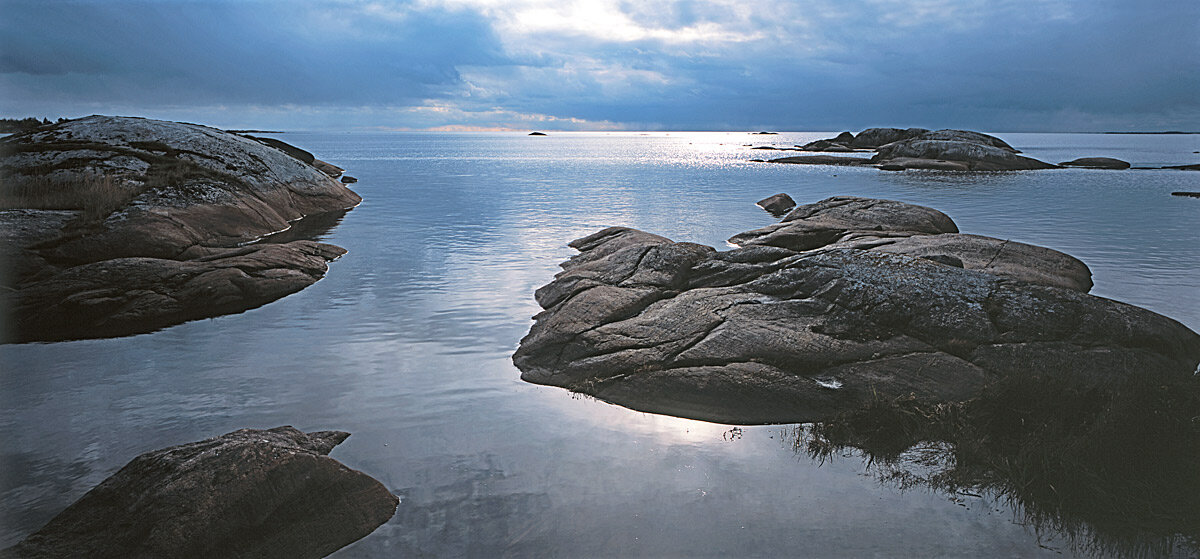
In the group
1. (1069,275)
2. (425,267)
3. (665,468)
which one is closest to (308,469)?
(665,468)

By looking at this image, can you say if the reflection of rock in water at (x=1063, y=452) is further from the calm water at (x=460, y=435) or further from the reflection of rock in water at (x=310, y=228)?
the reflection of rock in water at (x=310, y=228)

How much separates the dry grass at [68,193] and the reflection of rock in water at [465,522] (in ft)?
43.6

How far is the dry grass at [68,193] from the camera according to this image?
595 inches

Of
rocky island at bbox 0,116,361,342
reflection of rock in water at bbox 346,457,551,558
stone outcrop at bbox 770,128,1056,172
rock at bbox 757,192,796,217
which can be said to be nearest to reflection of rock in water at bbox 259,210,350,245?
rocky island at bbox 0,116,361,342

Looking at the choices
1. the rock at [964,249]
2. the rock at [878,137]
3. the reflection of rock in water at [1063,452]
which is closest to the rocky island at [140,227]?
the reflection of rock in water at [1063,452]

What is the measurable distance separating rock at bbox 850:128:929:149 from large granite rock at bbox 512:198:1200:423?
102396mm

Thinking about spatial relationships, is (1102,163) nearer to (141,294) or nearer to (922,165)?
(922,165)

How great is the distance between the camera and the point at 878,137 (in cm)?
11381

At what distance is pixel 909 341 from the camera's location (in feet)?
27.1

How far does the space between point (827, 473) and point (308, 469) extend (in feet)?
14.0

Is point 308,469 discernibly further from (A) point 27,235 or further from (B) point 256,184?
(B) point 256,184

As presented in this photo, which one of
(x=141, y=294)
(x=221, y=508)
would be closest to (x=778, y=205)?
(x=141, y=294)

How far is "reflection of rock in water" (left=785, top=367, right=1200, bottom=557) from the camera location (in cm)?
525

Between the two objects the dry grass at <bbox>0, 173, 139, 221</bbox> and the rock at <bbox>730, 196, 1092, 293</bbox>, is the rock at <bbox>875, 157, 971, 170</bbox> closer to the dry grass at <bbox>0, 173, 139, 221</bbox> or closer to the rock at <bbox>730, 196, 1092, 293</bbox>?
the rock at <bbox>730, 196, 1092, 293</bbox>
